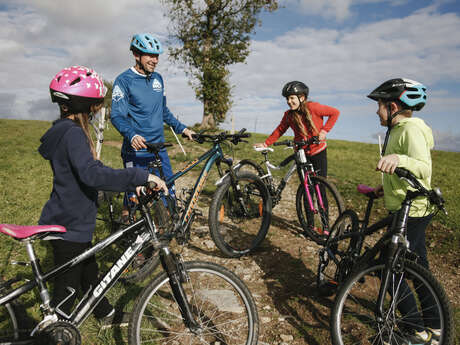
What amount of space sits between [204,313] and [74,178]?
67.5 inches

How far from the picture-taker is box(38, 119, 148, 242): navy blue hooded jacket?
2.30 meters

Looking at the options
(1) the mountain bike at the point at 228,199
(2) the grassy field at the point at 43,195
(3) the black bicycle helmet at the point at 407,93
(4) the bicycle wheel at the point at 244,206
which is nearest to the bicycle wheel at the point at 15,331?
(2) the grassy field at the point at 43,195

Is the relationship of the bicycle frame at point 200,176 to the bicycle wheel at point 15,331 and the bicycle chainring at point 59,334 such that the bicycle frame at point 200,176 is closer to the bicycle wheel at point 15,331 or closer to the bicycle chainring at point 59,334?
the bicycle chainring at point 59,334

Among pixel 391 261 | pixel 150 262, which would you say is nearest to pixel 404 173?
pixel 391 261

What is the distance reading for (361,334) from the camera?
2.98m

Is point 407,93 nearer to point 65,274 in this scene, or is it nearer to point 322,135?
point 322,135

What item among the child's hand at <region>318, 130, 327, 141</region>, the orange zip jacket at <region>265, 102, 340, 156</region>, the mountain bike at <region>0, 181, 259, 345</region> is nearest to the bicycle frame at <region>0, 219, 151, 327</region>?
the mountain bike at <region>0, 181, 259, 345</region>

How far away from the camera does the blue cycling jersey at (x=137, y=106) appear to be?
13.1 ft

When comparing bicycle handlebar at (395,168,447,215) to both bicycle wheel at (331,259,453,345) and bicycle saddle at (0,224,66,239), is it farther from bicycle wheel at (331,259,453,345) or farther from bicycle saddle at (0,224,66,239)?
bicycle saddle at (0,224,66,239)

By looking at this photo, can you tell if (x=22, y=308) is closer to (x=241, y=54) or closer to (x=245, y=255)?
(x=245, y=255)

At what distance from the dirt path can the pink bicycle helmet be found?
2934mm

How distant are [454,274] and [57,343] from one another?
5.24 m

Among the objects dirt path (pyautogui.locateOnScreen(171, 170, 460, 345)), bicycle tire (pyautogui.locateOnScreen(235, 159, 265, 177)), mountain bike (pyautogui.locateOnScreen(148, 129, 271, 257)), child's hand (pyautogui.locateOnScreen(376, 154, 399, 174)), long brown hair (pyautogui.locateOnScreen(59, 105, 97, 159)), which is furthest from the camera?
bicycle tire (pyautogui.locateOnScreen(235, 159, 265, 177))

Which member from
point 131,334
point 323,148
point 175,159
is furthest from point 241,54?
point 131,334
